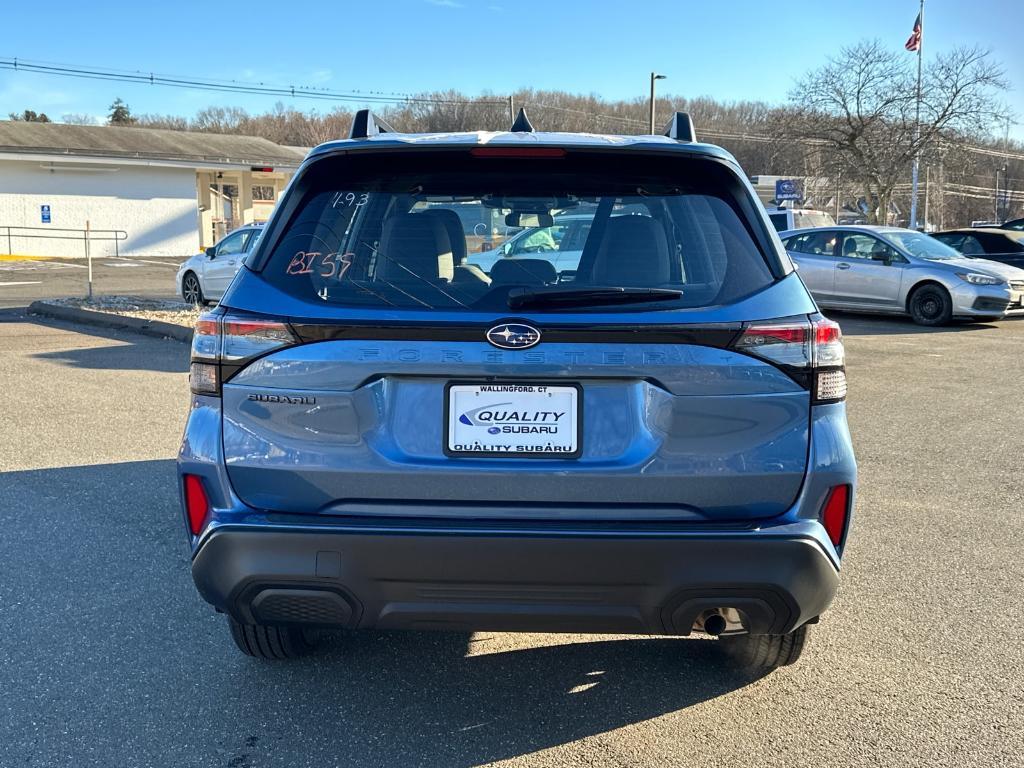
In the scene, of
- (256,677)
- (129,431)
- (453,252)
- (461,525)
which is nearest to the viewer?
(461,525)

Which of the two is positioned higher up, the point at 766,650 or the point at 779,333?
the point at 779,333

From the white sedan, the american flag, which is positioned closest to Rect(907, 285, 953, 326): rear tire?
the white sedan

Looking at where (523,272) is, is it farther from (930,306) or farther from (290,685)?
(930,306)

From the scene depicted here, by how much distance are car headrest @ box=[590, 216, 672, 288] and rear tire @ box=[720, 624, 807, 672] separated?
134 cm

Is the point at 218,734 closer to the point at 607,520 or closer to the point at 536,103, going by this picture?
the point at 607,520

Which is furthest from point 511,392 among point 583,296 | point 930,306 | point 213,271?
point 213,271

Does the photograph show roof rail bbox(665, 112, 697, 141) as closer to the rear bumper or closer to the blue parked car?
the blue parked car

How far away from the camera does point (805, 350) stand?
2.68m

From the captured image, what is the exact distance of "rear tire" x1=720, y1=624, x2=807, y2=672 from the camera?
10.7 feet

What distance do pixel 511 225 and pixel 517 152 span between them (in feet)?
0.78

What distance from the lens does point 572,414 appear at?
261cm

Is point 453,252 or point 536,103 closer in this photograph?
point 453,252

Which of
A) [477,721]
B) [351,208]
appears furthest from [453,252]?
[477,721]

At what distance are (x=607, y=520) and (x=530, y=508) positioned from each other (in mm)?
214
